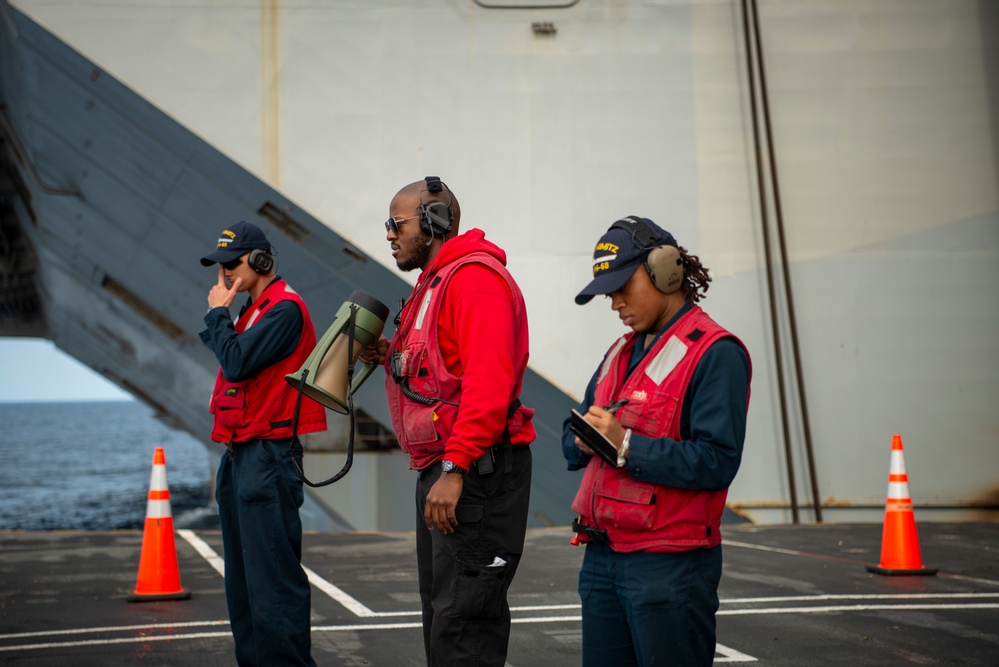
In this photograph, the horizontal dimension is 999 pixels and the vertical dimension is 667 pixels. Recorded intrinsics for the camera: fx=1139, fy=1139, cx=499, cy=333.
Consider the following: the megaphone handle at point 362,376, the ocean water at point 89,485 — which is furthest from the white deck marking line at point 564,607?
the ocean water at point 89,485

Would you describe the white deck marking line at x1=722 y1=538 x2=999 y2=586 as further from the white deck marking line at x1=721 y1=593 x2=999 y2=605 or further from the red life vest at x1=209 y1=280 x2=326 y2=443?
the red life vest at x1=209 y1=280 x2=326 y2=443

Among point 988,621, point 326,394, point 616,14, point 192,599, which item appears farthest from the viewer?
Result: point 616,14

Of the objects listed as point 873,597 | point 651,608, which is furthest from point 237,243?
point 873,597

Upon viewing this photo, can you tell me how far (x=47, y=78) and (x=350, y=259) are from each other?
11.4ft

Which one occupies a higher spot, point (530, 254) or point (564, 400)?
point (530, 254)

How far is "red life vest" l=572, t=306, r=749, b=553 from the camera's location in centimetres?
308

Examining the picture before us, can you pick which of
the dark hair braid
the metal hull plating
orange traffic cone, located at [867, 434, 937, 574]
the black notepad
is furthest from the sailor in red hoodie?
the metal hull plating

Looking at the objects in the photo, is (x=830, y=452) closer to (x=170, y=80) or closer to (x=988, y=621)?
(x=988, y=621)

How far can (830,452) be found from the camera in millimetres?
10836

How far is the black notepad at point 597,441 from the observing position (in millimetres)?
3061

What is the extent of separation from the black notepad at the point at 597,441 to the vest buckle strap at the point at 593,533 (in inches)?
8.7

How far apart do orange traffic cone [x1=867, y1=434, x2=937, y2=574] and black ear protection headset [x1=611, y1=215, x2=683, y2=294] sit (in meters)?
5.22

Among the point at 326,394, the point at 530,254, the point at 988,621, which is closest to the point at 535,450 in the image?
the point at 530,254

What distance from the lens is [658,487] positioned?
3107 millimetres
